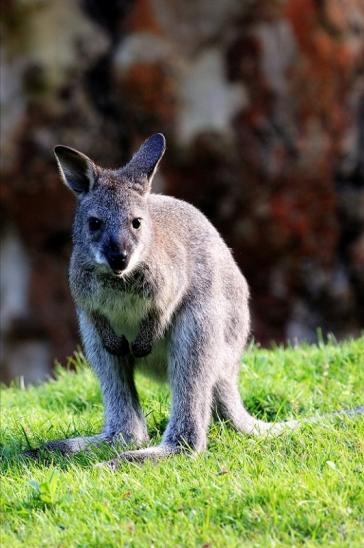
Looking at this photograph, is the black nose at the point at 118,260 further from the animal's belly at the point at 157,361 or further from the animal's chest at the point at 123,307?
the animal's belly at the point at 157,361

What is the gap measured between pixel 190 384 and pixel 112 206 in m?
1.03

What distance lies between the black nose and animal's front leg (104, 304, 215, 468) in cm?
61

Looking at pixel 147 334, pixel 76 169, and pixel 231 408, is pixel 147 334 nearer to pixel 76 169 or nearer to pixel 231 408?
pixel 231 408

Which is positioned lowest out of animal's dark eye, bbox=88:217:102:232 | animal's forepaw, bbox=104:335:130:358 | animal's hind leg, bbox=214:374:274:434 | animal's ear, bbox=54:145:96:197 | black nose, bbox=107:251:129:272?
animal's hind leg, bbox=214:374:274:434

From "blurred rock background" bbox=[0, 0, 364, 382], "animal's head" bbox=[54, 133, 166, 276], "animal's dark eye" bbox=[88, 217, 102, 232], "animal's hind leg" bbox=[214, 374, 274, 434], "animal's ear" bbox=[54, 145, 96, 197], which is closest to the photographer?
"animal's head" bbox=[54, 133, 166, 276]

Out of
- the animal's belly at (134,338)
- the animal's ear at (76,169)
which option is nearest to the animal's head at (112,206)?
the animal's ear at (76,169)

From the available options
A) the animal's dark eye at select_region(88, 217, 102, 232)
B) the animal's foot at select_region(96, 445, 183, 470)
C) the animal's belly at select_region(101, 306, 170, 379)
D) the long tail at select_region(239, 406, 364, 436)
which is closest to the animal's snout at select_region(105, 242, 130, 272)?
the animal's dark eye at select_region(88, 217, 102, 232)

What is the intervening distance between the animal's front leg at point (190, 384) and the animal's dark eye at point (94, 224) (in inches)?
27.2

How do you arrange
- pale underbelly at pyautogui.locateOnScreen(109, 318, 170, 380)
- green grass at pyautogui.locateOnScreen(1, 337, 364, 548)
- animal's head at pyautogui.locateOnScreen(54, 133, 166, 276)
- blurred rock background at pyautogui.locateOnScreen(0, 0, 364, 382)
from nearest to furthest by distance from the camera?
green grass at pyautogui.locateOnScreen(1, 337, 364, 548)
animal's head at pyautogui.locateOnScreen(54, 133, 166, 276)
pale underbelly at pyautogui.locateOnScreen(109, 318, 170, 380)
blurred rock background at pyautogui.locateOnScreen(0, 0, 364, 382)

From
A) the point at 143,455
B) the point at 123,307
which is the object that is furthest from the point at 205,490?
the point at 123,307

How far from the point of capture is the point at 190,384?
5777 mm

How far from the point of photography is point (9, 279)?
1311cm

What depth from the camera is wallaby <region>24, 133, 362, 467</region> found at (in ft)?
18.6

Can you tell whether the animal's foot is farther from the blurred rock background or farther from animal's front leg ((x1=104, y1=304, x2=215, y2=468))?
the blurred rock background
